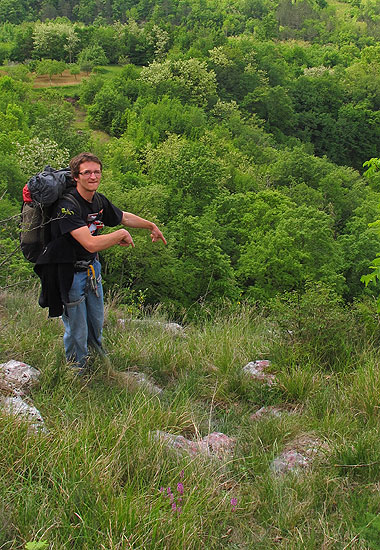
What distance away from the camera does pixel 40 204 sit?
3277 mm

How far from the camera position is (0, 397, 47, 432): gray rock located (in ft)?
8.74

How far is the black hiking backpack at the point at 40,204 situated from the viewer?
129 inches

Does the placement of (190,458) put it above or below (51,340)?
above

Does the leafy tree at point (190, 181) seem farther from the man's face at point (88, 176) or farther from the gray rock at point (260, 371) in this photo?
the man's face at point (88, 176)

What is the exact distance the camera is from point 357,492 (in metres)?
2.51

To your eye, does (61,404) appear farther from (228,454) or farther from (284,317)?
(284,317)

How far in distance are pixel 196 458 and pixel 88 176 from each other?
1877 millimetres

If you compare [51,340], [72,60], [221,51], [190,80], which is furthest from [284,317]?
[72,60]

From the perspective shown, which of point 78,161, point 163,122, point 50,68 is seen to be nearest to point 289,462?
point 78,161

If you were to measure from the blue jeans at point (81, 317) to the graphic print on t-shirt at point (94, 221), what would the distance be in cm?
25

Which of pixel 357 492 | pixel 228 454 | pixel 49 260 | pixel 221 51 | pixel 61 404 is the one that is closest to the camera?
pixel 357 492

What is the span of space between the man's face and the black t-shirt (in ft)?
0.25

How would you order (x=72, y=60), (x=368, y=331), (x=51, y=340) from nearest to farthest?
(x=51, y=340)
(x=368, y=331)
(x=72, y=60)

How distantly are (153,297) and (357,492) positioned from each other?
17036 millimetres
